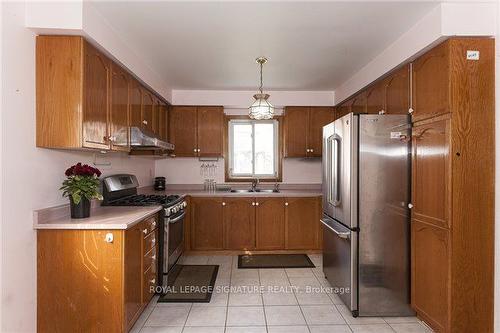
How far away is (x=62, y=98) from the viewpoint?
7.00ft

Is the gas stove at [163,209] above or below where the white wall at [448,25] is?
below

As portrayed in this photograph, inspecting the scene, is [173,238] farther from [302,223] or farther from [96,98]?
[302,223]

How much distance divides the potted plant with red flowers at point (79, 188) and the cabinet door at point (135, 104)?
893 mm

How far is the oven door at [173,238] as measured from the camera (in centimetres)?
310

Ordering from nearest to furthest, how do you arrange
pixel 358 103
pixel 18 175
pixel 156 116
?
pixel 18 175, pixel 358 103, pixel 156 116

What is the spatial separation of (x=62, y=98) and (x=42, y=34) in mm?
461

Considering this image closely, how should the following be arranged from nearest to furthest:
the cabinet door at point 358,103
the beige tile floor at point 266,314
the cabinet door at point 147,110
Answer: the beige tile floor at point 266,314 → the cabinet door at point 147,110 → the cabinet door at point 358,103

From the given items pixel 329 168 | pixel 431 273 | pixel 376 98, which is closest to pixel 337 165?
pixel 329 168

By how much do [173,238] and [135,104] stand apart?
1.48 meters

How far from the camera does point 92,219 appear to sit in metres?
2.26

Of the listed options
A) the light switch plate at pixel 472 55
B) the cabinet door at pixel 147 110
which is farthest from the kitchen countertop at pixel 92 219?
the light switch plate at pixel 472 55

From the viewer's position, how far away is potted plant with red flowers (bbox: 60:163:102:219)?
227cm

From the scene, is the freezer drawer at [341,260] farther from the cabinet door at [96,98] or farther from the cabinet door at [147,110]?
the cabinet door at [147,110]

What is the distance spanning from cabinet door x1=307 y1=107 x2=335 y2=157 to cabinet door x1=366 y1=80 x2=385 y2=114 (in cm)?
115
